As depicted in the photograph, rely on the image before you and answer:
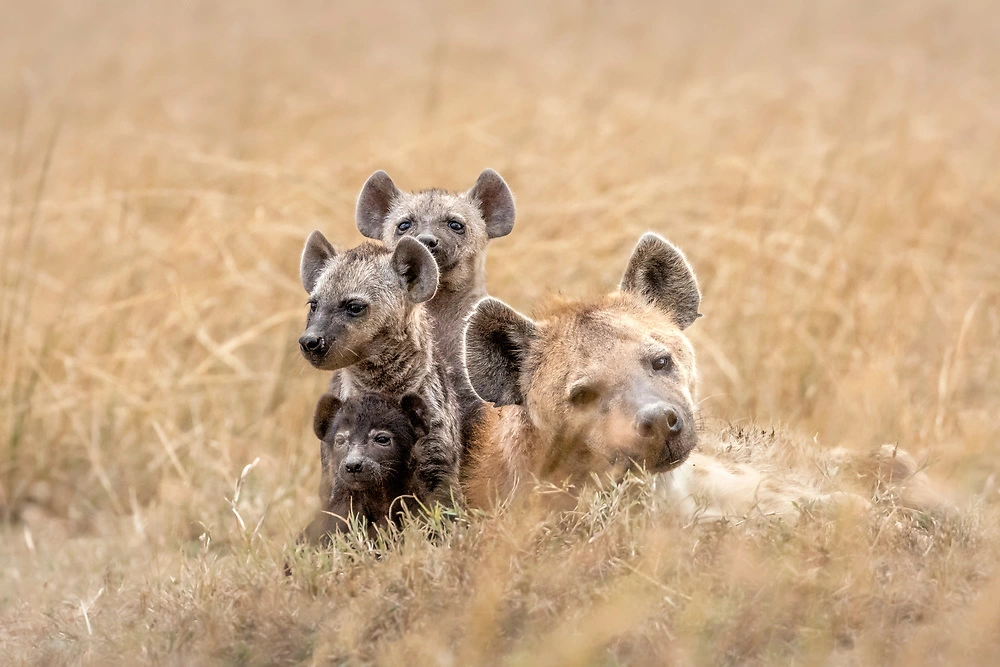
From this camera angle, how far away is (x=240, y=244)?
27.0 ft

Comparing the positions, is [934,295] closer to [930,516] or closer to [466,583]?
[930,516]

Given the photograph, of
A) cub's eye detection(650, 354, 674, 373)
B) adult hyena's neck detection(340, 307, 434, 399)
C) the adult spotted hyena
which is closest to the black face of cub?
adult hyena's neck detection(340, 307, 434, 399)

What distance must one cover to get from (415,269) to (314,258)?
428 millimetres

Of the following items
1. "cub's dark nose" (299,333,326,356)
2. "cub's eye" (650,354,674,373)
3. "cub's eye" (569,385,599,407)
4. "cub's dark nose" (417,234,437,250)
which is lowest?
"cub's dark nose" (299,333,326,356)

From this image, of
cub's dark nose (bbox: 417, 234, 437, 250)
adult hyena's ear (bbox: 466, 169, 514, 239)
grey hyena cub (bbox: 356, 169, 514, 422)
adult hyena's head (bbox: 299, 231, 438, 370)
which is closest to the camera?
adult hyena's head (bbox: 299, 231, 438, 370)

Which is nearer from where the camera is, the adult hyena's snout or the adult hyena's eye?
the adult hyena's snout

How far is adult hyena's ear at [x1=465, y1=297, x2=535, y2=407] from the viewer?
166 inches

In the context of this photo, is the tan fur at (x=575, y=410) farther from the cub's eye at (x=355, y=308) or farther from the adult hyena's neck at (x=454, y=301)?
the adult hyena's neck at (x=454, y=301)

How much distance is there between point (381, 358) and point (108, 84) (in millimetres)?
9058

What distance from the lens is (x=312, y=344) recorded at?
434 cm

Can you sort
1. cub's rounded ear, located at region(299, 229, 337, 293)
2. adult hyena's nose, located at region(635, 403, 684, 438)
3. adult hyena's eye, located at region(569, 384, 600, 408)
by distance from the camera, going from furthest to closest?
cub's rounded ear, located at region(299, 229, 337, 293) → adult hyena's eye, located at region(569, 384, 600, 408) → adult hyena's nose, located at region(635, 403, 684, 438)

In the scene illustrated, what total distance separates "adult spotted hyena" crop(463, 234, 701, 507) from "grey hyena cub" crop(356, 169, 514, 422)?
33.2 inches

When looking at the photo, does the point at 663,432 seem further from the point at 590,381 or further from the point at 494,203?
the point at 494,203

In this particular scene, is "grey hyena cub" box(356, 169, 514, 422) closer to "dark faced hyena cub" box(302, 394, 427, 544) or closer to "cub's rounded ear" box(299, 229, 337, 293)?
"cub's rounded ear" box(299, 229, 337, 293)
